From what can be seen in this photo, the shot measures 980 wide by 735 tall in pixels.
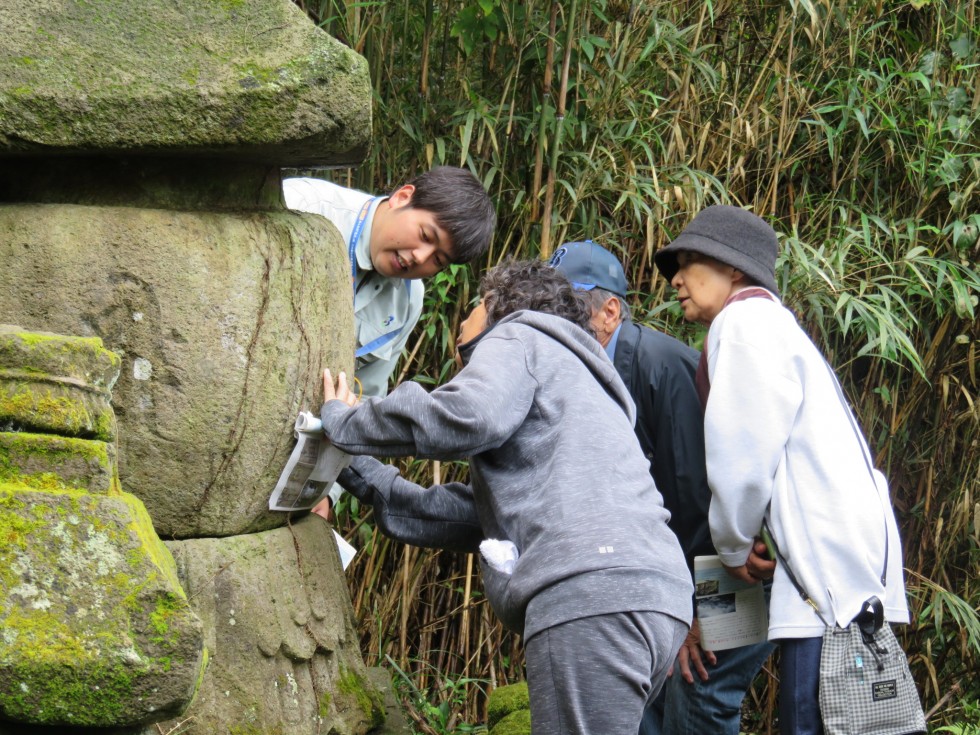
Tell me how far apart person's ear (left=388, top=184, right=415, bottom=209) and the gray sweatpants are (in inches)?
45.4

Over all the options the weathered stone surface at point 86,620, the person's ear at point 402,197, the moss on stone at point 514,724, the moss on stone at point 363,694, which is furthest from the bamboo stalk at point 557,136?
the weathered stone surface at point 86,620

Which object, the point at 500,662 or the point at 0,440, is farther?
the point at 500,662

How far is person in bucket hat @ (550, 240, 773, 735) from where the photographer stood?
9.50 feet

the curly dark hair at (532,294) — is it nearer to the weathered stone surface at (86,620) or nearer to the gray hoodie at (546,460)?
the gray hoodie at (546,460)

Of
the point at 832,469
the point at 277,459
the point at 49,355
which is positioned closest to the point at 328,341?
the point at 277,459

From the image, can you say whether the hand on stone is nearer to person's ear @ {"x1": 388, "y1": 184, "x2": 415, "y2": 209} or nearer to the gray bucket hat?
person's ear @ {"x1": 388, "y1": 184, "x2": 415, "y2": 209}

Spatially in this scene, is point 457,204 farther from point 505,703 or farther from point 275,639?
point 505,703

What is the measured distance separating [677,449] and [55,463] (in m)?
1.71

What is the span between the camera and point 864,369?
4414 millimetres

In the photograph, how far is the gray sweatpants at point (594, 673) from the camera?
214cm

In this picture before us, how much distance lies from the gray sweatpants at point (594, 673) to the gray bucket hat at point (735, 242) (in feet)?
3.27

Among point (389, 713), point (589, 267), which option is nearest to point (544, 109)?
point (589, 267)

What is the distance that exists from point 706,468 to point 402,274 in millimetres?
873

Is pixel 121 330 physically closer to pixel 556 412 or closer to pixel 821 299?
pixel 556 412
